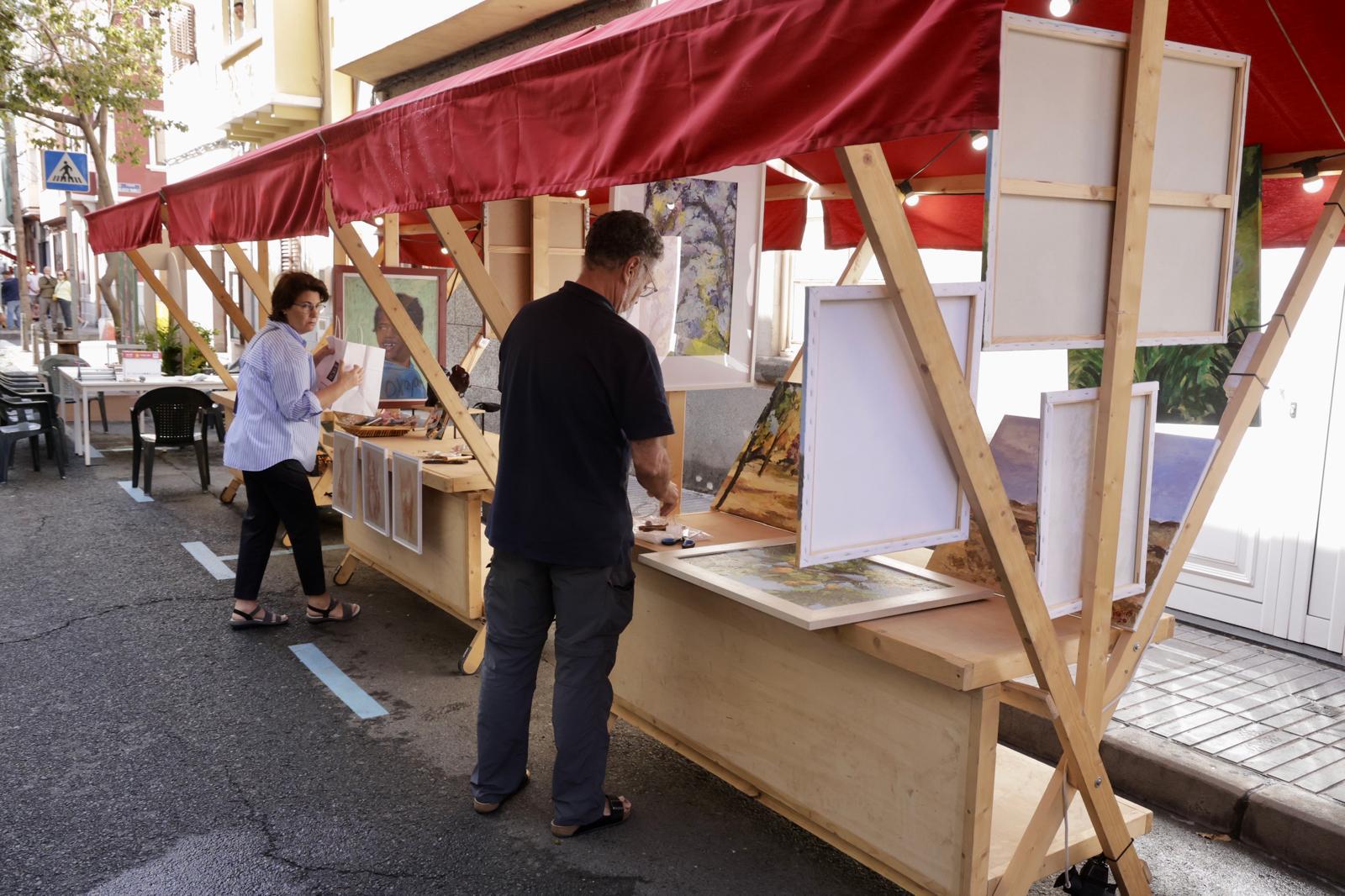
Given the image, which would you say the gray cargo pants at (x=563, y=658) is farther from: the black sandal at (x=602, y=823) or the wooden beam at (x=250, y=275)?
the wooden beam at (x=250, y=275)

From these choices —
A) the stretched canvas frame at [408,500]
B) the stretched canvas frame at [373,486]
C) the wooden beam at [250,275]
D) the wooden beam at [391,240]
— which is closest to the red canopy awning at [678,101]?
the stretched canvas frame at [408,500]

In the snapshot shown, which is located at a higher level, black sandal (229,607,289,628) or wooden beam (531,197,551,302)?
wooden beam (531,197,551,302)

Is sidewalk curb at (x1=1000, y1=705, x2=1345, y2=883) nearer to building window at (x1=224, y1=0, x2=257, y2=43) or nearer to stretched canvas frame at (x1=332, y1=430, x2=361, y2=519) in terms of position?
stretched canvas frame at (x1=332, y1=430, x2=361, y2=519)

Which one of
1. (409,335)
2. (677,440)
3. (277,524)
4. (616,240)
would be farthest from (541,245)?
(616,240)

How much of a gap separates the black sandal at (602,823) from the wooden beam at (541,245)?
8.71 ft

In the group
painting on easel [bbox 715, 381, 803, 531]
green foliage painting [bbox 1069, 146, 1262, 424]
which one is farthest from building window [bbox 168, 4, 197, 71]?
green foliage painting [bbox 1069, 146, 1262, 424]

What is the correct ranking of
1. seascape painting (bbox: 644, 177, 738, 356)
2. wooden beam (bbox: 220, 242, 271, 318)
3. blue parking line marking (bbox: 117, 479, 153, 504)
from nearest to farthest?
seascape painting (bbox: 644, 177, 738, 356)
wooden beam (bbox: 220, 242, 271, 318)
blue parking line marking (bbox: 117, 479, 153, 504)

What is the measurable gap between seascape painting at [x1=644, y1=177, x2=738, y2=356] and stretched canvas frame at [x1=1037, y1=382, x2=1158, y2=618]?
7.33 ft

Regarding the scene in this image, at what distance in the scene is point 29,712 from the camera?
4402 millimetres

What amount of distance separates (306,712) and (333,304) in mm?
2705

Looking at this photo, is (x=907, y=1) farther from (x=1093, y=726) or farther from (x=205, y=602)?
(x=205, y=602)

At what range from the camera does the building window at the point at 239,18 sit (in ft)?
53.6

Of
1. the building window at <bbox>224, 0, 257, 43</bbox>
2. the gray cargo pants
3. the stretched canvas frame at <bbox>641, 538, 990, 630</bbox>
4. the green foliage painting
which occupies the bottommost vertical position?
the gray cargo pants

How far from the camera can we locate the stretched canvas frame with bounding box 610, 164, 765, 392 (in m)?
4.55
